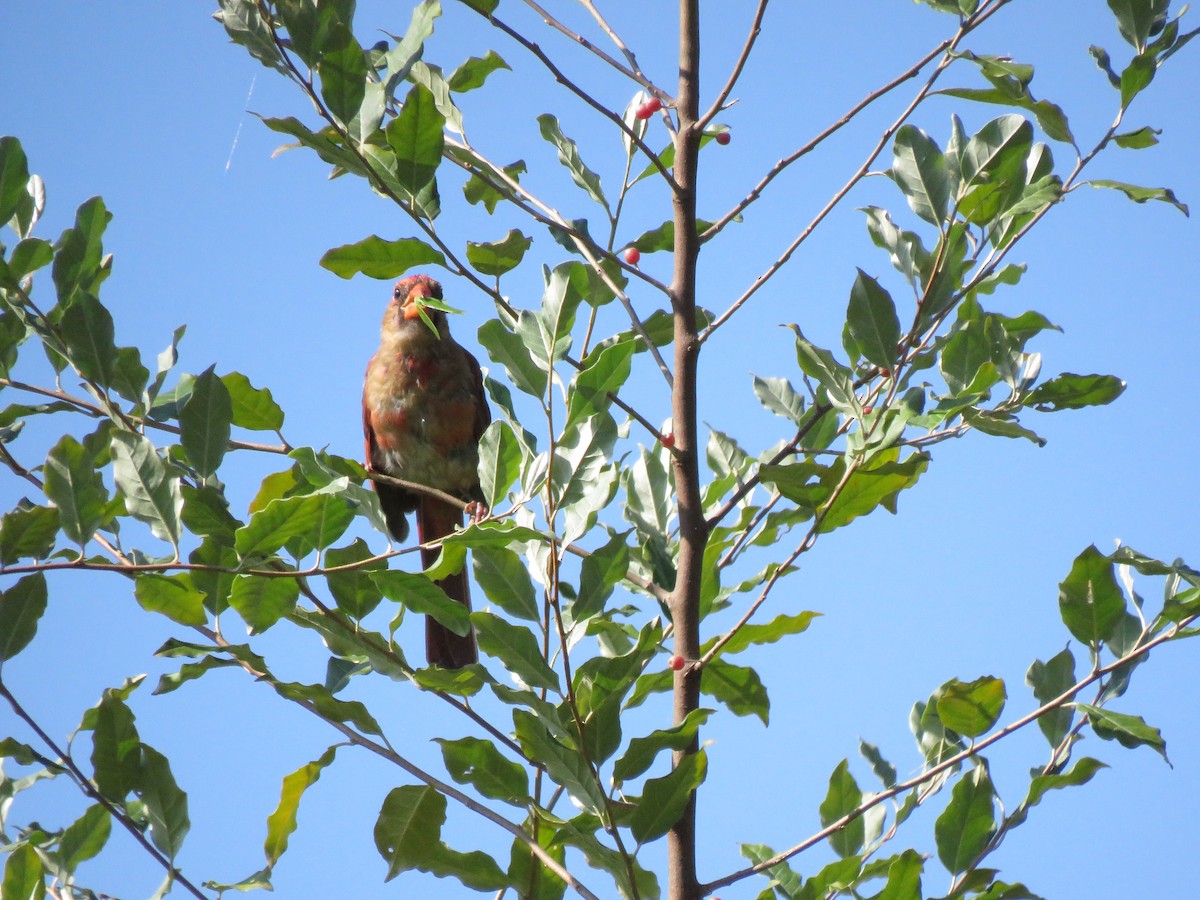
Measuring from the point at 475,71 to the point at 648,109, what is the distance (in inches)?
15.2

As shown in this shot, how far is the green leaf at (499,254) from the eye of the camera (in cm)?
217

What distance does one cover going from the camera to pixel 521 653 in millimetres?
1862

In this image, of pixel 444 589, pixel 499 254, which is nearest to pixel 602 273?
pixel 499 254

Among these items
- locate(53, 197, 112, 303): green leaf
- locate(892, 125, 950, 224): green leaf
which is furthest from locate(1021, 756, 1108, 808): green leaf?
locate(53, 197, 112, 303): green leaf

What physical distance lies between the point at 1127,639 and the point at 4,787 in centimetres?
218

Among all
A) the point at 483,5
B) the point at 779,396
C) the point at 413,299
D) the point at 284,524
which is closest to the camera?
the point at 284,524

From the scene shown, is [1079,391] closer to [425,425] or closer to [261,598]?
[261,598]

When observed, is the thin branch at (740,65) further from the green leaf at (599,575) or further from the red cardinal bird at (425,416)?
the red cardinal bird at (425,416)

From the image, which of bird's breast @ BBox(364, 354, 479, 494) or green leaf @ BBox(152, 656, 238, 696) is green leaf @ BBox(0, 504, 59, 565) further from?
bird's breast @ BBox(364, 354, 479, 494)

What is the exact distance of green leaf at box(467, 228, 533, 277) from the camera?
2170 mm

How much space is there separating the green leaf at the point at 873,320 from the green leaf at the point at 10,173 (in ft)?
5.00

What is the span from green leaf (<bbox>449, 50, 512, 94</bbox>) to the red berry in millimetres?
301

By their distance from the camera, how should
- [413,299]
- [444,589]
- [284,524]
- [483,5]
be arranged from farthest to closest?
[413,299] → [444,589] → [483,5] → [284,524]

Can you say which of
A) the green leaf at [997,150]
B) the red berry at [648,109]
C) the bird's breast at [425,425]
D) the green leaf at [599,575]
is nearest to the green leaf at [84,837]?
the green leaf at [599,575]
